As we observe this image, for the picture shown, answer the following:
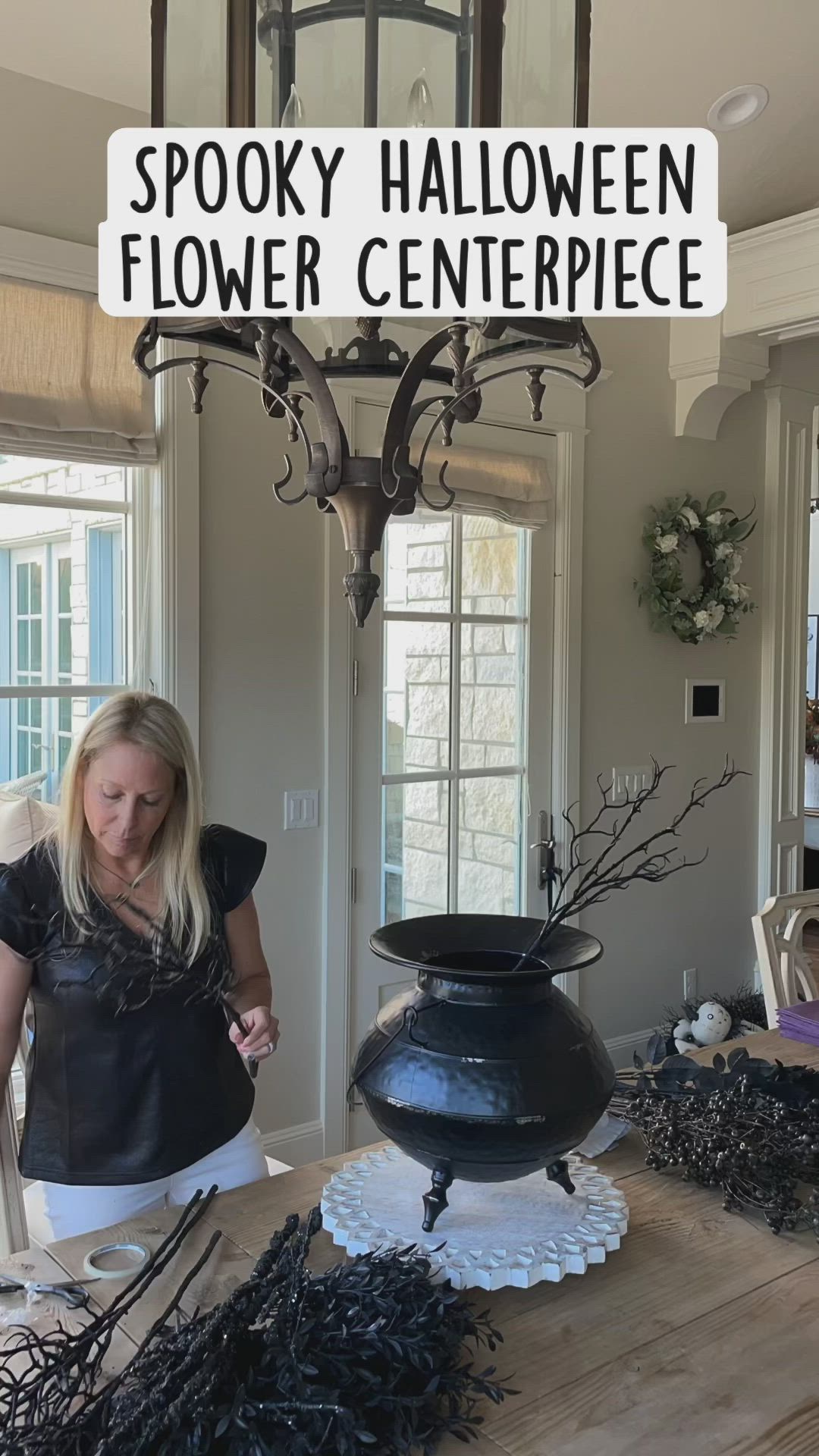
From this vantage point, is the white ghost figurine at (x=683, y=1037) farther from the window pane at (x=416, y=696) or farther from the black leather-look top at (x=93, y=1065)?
the black leather-look top at (x=93, y=1065)

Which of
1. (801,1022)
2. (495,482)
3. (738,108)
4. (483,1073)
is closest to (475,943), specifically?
(483,1073)

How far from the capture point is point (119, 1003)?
151 cm

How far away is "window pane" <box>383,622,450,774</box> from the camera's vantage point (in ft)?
9.89

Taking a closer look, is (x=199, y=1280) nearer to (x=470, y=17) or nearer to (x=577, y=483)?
(x=470, y=17)

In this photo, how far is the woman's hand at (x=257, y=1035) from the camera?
1362 millimetres

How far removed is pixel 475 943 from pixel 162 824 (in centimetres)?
55

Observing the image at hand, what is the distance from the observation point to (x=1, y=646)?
2.40 metres

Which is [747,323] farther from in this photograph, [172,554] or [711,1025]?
[711,1025]

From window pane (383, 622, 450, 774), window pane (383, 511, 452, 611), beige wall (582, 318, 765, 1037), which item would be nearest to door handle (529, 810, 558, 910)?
beige wall (582, 318, 765, 1037)

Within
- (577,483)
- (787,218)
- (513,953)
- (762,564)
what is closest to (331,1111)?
(513,953)

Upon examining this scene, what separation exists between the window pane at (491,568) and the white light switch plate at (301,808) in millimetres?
759

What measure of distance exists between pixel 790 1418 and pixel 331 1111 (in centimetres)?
208

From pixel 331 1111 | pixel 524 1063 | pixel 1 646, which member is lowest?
pixel 331 1111

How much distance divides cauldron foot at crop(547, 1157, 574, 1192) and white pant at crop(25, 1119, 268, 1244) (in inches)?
18.0
